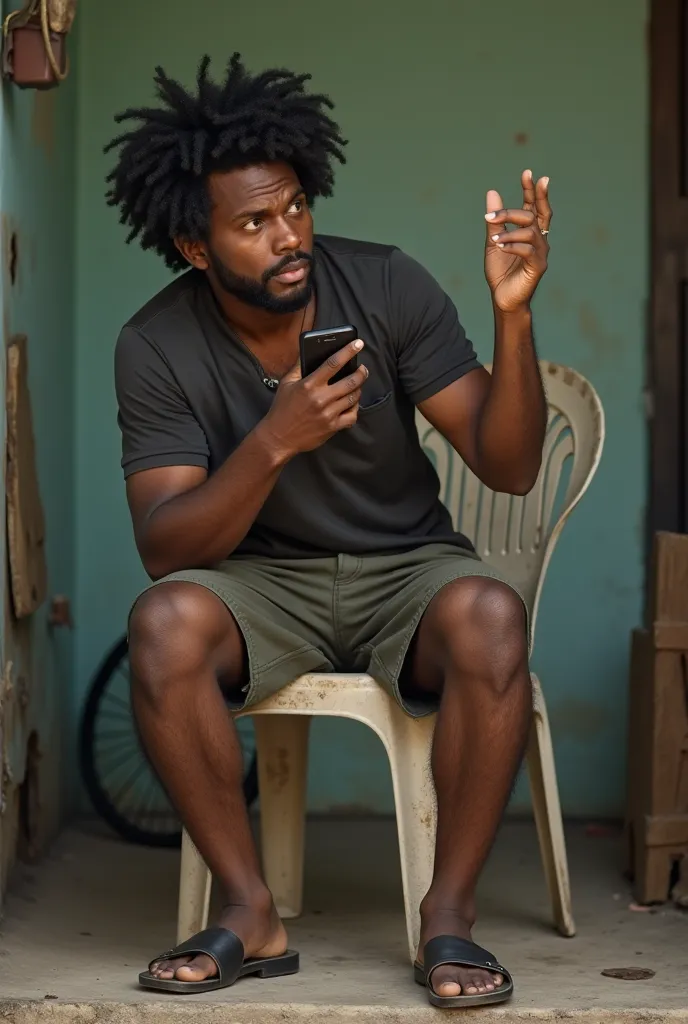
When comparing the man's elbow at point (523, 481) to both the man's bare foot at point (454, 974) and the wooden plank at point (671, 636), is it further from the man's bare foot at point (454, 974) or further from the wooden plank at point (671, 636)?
the man's bare foot at point (454, 974)

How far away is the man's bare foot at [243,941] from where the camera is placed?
106 inches

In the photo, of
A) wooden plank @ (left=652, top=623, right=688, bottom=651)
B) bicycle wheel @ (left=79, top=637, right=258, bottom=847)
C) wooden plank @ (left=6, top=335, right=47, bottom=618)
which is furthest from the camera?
bicycle wheel @ (left=79, top=637, right=258, bottom=847)

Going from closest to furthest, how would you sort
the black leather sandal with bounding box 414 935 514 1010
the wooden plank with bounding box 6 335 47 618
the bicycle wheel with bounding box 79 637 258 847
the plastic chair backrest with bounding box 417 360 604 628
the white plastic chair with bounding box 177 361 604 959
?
the black leather sandal with bounding box 414 935 514 1010
the white plastic chair with bounding box 177 361 604 959
the wooden plank with bounding box 6 335 47 618
the plastic chair backrest with bounding box 417 360 604 628
the bicycle wheel with bounding box 79 637 258 847

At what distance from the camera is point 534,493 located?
12.3 ft

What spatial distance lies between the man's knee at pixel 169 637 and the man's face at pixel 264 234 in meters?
0.64

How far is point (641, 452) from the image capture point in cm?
454

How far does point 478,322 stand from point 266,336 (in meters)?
1.42

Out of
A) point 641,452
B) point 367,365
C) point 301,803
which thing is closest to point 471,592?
point 367,365

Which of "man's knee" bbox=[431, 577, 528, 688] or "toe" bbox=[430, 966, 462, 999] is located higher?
"man's knee" bbox=[431, 577, 528, 688]

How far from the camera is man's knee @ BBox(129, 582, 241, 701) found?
283 cm

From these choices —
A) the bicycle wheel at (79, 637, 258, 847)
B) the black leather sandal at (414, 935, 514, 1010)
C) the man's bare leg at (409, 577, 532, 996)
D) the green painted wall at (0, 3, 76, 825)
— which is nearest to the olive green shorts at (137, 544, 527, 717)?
the man's bare leg at (409, 577, 532, 996)

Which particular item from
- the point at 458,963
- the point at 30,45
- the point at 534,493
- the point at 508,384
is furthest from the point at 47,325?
the point at 458,963

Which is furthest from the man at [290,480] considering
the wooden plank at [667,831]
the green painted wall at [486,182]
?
the green painted wall at [486,182]

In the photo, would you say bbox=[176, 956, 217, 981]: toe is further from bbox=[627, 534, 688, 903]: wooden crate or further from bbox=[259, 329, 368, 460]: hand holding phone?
bbox=[627, 534, 688, 903]: wooden crate
